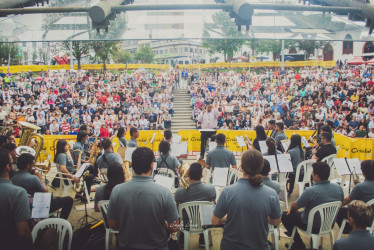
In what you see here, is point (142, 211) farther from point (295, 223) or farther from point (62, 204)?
point (62, 204)

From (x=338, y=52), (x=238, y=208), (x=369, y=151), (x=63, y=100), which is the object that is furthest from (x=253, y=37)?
(x=338, y=52)

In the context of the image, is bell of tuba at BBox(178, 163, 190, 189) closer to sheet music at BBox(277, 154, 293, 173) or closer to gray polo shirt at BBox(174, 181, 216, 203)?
gray polo shirt at BBox(174, 181, 216, 203)

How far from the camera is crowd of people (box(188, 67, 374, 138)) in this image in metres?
14.4

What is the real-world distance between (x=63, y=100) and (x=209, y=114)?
38.4ft

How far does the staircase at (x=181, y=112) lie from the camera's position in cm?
1767

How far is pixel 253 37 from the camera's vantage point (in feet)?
15.3

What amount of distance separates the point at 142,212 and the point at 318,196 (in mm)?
2560

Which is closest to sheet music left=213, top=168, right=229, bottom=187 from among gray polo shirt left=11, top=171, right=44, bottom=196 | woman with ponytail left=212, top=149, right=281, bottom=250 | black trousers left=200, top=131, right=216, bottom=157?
woman with ponytail left=212, top=149, right=281, bottom=250

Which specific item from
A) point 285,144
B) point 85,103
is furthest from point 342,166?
point 85,103

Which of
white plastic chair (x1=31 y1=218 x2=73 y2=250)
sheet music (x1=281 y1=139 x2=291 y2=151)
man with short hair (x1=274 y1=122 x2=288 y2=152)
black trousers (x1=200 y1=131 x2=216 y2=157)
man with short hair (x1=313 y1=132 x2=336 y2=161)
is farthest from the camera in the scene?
black trousers (x1=200 y1=131 x2=216 y2=157)

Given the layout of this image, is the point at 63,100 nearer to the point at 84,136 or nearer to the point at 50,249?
the point at 84,136

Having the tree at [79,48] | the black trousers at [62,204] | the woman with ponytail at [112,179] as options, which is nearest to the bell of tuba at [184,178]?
the woman with ponytail at [112,179]

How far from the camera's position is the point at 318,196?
4074 mm

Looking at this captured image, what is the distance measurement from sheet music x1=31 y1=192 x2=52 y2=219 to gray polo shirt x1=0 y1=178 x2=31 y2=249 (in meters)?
0.53
